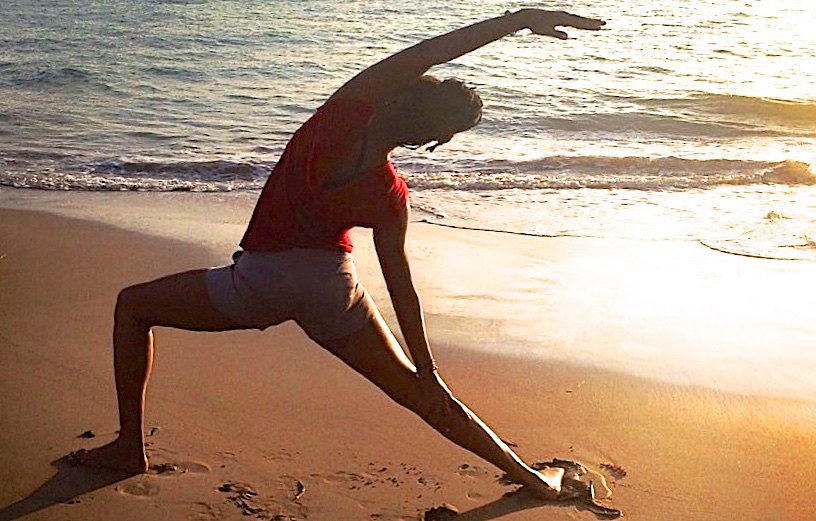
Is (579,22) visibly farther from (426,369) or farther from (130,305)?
(130,305)

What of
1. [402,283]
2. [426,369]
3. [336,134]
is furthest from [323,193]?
[426,369]

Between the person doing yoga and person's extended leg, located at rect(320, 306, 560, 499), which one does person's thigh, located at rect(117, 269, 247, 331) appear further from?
person's extended leg, located at rect(320, 306, 560, 499)

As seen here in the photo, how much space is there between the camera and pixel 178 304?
3.35m

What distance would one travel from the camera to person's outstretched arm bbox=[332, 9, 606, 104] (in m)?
2.94

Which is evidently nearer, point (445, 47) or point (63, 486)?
point (445, 47)

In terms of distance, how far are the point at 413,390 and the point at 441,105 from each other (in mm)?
965

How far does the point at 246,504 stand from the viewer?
3.58 metres

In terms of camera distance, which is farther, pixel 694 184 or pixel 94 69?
pixel 94 69

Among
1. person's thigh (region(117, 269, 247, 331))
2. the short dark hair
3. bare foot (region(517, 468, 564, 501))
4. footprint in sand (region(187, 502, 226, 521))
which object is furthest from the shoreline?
the short dark hair

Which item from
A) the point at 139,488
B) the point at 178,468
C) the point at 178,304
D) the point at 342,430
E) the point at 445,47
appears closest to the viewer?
the point at 445,47

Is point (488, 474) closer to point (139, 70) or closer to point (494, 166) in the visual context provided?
point (494, 166)

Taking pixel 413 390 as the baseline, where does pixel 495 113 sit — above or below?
below

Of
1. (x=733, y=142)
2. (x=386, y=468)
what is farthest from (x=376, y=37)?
(x=386, y=468)

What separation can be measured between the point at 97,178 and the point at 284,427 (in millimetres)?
6626
